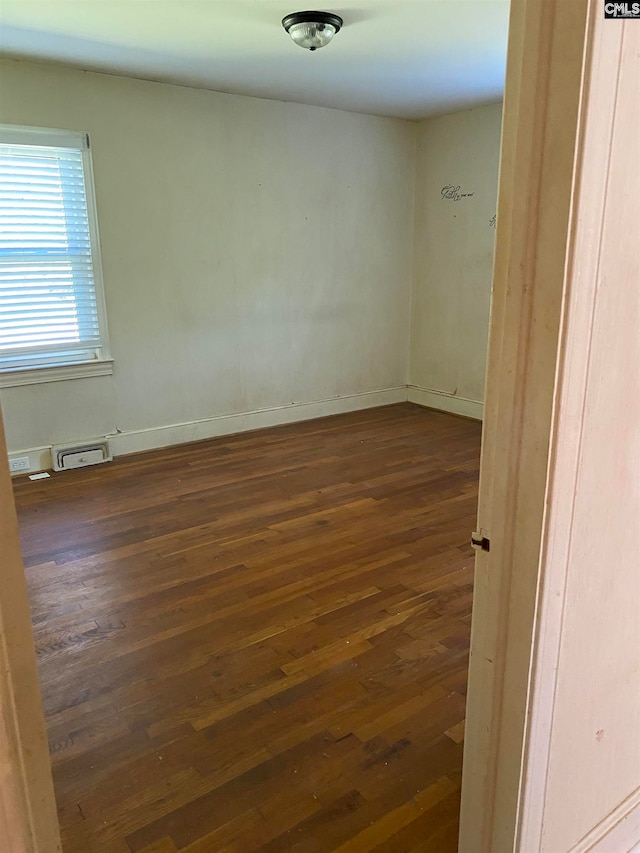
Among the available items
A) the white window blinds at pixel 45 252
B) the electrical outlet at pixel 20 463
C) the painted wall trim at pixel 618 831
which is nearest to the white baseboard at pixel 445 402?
the white window blinds at pixel 45 252

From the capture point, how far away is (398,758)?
1.73 metres

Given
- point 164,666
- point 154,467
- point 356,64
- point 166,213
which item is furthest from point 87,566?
point 356,64

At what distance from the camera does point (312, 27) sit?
117 inches

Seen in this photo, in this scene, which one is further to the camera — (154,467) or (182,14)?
(154,467)

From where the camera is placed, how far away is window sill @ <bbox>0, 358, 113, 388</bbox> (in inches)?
154

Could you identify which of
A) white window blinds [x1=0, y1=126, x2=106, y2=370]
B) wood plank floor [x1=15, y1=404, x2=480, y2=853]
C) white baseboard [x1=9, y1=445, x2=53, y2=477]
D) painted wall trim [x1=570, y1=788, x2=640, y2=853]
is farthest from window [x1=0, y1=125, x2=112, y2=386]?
painted wall trim [x1=570, y1=788, x2=640, y2=853]

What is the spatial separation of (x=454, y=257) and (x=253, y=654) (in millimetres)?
4160

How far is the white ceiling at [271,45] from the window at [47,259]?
21.5 inches

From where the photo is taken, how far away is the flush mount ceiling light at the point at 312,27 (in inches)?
115

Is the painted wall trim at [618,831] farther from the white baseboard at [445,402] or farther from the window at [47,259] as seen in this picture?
the white baseboard at [445,402]

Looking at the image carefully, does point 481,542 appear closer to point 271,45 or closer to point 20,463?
point 271,45

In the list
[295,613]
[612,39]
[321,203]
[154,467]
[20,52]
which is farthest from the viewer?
[321,203]

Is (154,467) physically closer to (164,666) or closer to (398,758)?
(164,666)

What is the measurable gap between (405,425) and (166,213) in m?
2.48
